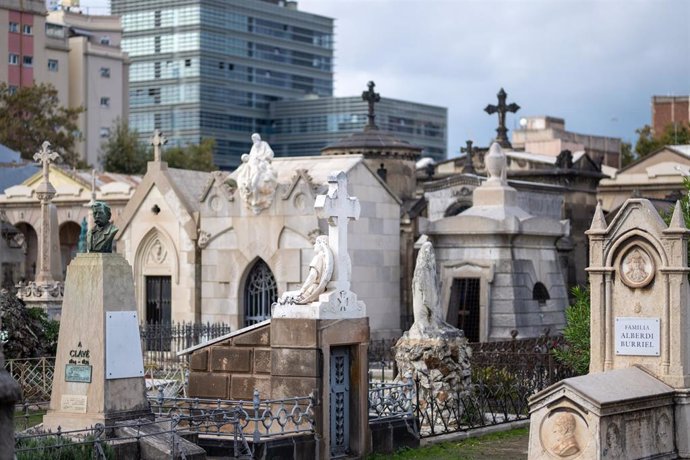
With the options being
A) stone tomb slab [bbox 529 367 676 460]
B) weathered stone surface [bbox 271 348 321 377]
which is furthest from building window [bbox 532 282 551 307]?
weathered stone surface [bbox 271 348 321 377]

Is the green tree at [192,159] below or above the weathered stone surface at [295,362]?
above

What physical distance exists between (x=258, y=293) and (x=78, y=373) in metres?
14.5

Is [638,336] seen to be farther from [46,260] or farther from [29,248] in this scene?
[29,248]

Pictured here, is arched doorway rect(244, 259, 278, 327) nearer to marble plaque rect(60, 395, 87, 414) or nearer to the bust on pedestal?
the bust on pedestal

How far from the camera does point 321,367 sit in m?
15.5

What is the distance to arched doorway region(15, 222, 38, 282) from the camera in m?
43.9

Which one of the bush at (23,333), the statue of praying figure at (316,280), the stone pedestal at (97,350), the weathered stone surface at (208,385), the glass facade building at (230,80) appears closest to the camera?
the stone pedestal at (97,350)

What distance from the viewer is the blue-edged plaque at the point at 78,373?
45.1 ft

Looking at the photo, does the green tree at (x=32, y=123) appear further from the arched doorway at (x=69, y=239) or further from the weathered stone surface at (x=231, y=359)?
the weathered stone surface at (x=231, y=359)

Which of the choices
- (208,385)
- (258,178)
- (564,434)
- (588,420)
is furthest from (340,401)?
(258,178)

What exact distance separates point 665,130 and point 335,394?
56.2m

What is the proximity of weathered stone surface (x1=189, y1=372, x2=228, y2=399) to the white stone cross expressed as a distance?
5.83 feet

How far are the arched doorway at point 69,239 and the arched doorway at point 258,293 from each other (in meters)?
18.2

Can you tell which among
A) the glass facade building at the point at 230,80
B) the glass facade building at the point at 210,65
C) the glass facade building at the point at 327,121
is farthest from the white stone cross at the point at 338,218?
the glass facade building at the point at 327,121
